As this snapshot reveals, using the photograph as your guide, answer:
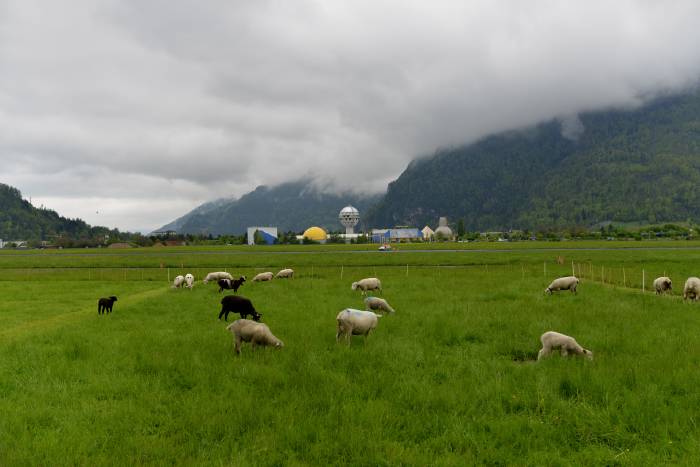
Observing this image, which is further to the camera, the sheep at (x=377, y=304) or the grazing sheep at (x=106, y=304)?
the grazing sheep at (x=106, y=304)

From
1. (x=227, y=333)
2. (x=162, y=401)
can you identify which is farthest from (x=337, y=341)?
(x=162, y=401)

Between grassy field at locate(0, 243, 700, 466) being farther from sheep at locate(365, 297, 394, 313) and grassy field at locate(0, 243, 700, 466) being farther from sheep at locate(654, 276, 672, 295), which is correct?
sheep at locate(654, 276, 672, 295)

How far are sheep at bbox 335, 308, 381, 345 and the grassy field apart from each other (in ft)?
1.75

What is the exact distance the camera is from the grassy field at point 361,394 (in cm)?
829

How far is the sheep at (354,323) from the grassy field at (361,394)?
0.53m

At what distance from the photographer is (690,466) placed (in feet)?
24.9

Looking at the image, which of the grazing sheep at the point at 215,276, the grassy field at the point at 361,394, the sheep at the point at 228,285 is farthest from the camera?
the grazing sheep at the point at 215,276

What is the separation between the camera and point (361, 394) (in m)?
10.8

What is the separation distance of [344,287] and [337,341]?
1977 centimetres

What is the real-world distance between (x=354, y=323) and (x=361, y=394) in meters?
5.07

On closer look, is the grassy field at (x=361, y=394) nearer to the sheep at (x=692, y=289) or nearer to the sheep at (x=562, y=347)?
the sheep at (x=562, y=347)

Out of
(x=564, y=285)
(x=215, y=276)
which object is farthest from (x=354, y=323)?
(x=215, y=276)

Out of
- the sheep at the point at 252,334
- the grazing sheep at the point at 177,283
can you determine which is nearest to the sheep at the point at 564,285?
the sheep at the point at 252,334

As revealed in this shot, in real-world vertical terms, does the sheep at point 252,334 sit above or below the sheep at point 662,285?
above
